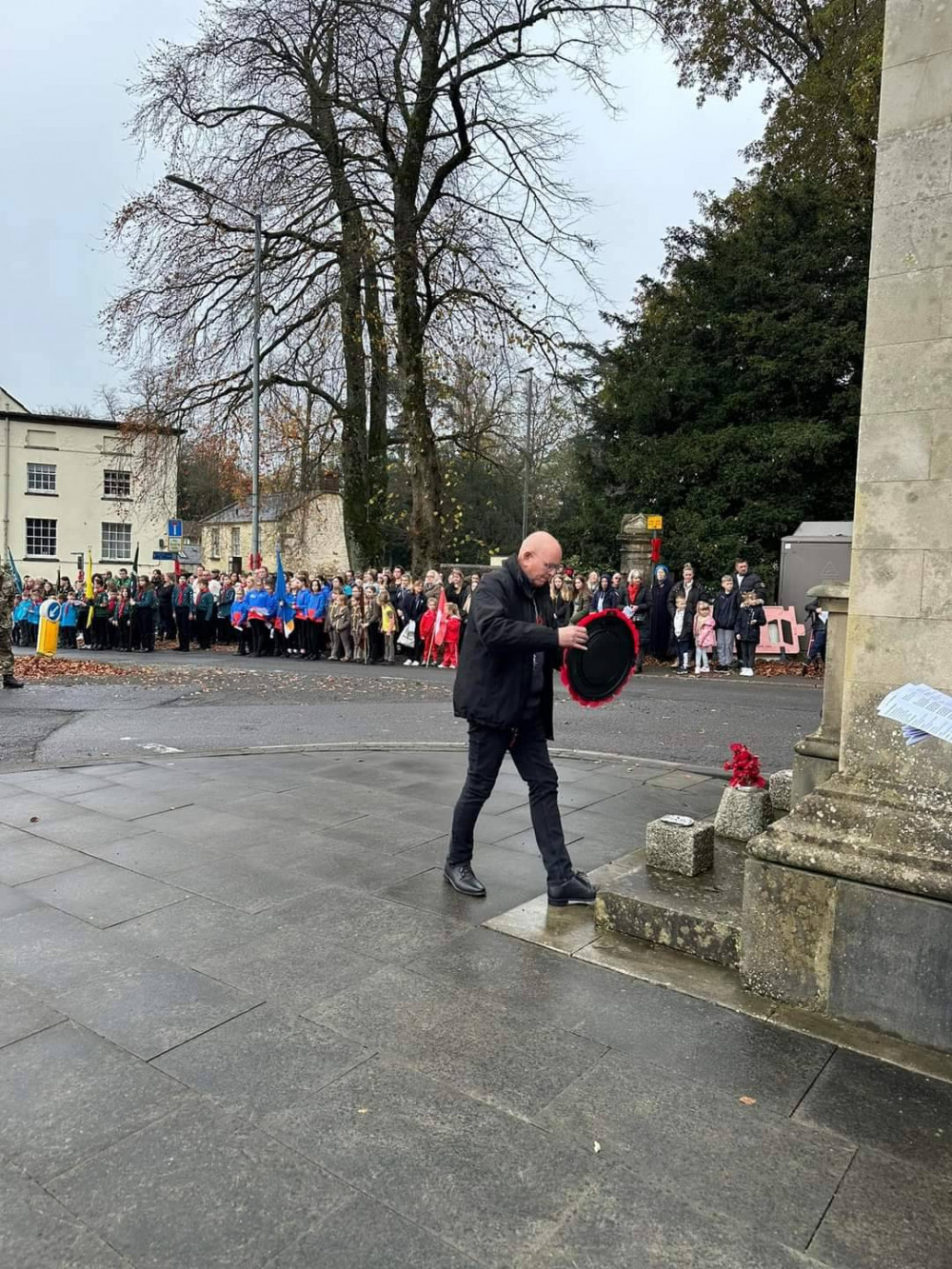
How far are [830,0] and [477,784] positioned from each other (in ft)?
85.6

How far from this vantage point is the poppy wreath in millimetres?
4484

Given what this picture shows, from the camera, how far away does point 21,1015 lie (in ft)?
11.0

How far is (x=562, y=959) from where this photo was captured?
3.89 m

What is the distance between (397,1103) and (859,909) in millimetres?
1733

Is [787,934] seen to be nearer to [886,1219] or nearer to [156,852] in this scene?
[886,1219]

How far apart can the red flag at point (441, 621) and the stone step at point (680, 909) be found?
13.7m

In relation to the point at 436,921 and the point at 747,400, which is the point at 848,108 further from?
the point at 436,921

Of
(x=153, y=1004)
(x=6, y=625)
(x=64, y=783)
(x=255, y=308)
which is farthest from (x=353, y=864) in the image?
(x=255, y=308)

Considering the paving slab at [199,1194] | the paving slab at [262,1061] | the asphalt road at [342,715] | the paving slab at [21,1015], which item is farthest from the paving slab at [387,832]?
the asphalt road at [342,715]

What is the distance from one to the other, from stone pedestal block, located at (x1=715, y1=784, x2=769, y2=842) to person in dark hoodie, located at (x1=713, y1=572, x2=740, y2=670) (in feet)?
39.9

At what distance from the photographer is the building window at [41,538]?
48531 millimetres

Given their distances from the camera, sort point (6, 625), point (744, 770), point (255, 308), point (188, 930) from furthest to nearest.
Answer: point (255, 308) < point (6, 625) < point (744, 770) < point (188, 930)

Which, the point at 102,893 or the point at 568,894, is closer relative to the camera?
the point at 568,894

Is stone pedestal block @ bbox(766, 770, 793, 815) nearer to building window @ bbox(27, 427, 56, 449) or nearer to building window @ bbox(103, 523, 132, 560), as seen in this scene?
building window @ bbox(103, 523, 132, 560)
